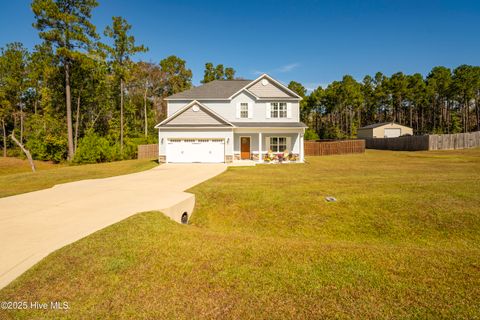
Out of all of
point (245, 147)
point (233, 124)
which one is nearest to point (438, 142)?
point (245, 147)

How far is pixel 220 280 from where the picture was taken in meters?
3.70

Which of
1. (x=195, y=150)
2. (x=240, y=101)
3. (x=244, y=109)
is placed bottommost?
(x=195, y=150)

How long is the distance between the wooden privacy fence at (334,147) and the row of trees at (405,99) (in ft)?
70.2

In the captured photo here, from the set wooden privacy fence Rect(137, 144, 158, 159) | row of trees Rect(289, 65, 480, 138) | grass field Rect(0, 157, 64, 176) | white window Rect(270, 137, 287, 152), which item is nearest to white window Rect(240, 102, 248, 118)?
white window Rect(270, 137, 287, 152)

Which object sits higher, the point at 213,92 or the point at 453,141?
the point at 213,92

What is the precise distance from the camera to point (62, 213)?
22.2ft

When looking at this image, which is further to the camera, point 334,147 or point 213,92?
point 334,147

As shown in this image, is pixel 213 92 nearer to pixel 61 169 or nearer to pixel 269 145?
pixel 269 145

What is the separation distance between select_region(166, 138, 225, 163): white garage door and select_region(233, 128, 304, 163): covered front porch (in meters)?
2.61

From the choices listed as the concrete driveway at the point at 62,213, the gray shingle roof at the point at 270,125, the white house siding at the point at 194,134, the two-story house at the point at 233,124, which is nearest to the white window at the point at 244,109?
the two-story house at the point at 233,124

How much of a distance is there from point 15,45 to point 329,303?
164 feet

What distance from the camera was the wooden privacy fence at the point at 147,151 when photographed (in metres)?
28.3

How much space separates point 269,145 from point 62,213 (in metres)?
18.9

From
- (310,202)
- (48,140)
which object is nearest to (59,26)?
(48,140)
